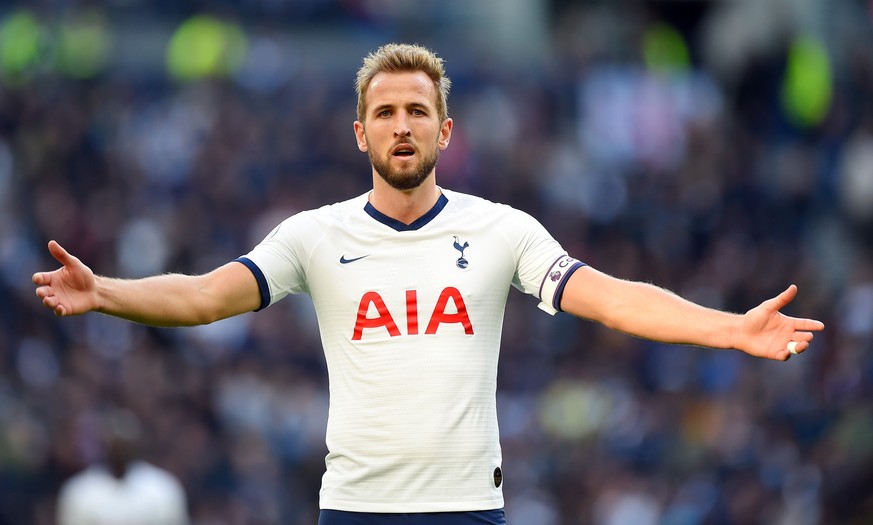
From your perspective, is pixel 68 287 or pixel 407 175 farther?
pixel 407 175

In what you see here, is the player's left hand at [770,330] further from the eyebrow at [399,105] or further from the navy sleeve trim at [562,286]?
the eyebrow at [399,105]

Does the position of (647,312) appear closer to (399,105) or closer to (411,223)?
(411,223)

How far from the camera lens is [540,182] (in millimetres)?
17594

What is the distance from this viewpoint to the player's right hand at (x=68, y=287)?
5.39 m

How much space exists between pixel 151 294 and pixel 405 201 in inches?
41.2

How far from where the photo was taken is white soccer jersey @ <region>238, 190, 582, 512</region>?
5.67 m

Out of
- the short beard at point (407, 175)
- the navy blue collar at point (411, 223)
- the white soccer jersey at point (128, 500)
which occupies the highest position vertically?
the short beard at point (407, 175)

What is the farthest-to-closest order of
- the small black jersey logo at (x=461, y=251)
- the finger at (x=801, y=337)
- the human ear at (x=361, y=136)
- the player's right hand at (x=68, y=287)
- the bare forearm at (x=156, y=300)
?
1. the human ear at (x=361, y=136)
2. the small black jersey logo at (x=461, y=251)
3. the bare forearm at (x=156, y=300)
4. the player's right hand at (x=68, y=287)
5. the finger at (x=801, y=337)

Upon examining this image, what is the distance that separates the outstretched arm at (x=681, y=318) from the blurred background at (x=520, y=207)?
6.73 m

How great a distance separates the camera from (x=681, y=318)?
217 inches

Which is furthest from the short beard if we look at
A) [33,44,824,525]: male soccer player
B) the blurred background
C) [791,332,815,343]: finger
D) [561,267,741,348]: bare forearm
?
the blurred background

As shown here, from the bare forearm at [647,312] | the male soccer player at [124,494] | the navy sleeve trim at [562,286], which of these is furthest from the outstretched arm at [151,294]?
the male soccer player at [124,494]

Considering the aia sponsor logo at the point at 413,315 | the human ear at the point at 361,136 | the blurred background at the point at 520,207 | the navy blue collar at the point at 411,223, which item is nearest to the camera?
the aia sponsor logo at the point at 413,315

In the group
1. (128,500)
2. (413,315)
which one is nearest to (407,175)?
(413,315)
